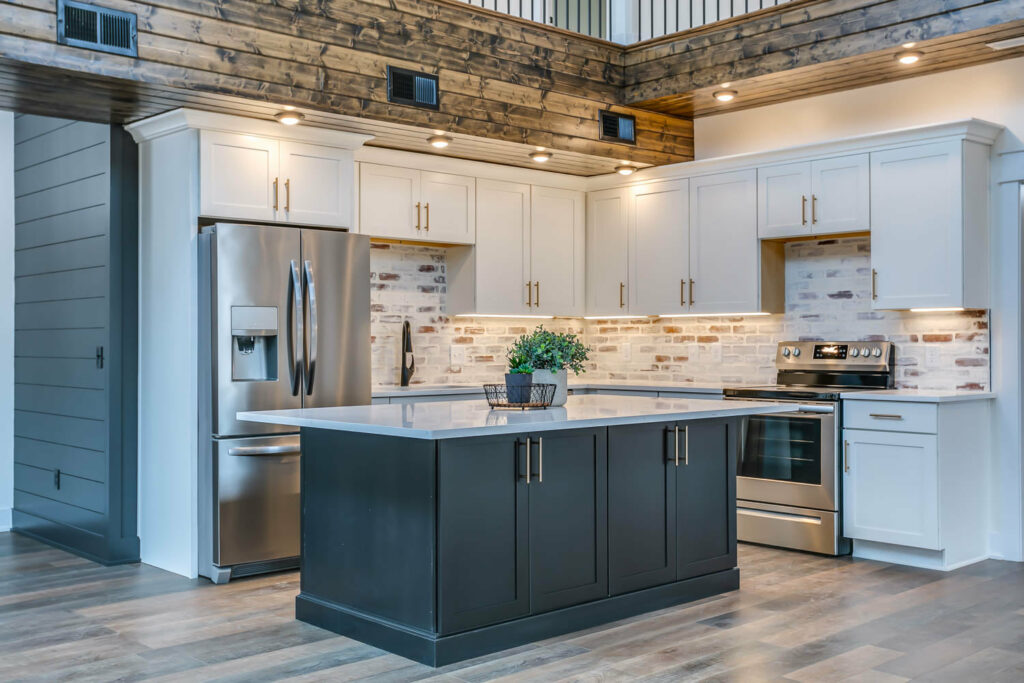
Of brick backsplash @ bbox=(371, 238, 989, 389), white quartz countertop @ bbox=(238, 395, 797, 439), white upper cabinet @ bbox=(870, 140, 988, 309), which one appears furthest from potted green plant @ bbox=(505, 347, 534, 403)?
white upper cabinet @ bbox=(870, 140, 988, 309)

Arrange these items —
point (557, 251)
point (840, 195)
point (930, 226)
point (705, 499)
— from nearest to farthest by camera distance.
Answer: point (705, 499), point (930, 226), point (840, 195), point (557, 251)

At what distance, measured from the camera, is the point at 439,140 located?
19.1 feet

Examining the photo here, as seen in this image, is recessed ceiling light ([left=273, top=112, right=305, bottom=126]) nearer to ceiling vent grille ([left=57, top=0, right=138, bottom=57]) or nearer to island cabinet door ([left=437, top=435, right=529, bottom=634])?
ceiling vent grille ([left=57, top=0, right=138, bottom=57])

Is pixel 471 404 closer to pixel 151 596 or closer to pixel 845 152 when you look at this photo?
pixel 151 596

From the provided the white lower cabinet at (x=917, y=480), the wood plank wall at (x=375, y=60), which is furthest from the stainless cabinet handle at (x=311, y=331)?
the white lower cabinet at (x=917, y=480)

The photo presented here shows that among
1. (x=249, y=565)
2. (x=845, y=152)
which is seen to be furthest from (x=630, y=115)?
(x=249, y=565)

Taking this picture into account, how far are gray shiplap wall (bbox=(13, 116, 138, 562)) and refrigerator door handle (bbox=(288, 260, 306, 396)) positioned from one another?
38.4 inches

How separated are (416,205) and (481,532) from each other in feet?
9.87

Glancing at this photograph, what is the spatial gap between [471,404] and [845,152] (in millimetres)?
2797

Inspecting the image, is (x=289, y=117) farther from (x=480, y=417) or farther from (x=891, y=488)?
(x=891, y=488)

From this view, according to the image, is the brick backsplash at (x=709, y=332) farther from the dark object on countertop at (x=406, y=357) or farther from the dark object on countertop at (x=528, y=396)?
the dark object on countertop at (x=528, y=396)

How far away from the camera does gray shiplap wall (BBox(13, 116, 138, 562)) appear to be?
5461 mm

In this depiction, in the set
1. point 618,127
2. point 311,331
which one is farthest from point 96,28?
point 618,127

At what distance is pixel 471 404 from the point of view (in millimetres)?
4773
